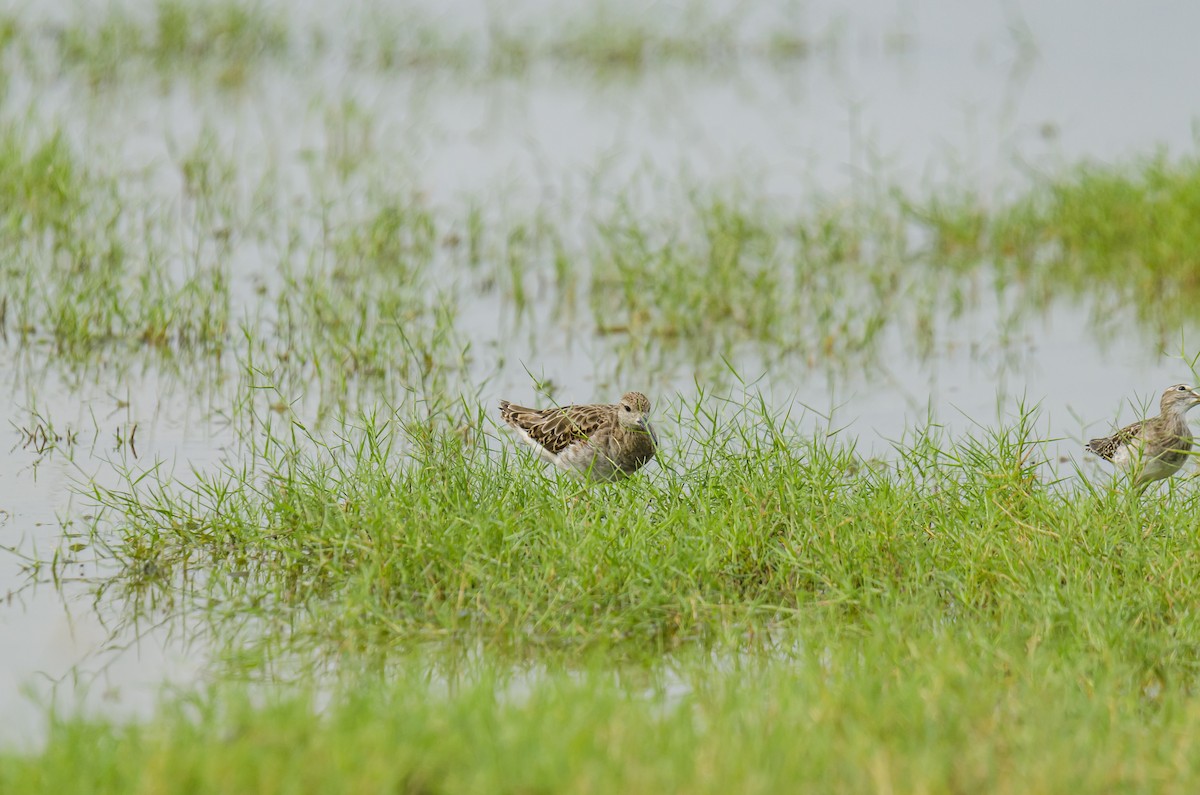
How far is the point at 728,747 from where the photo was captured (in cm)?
555

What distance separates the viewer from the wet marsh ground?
584 cm

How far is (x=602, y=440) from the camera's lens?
885 centimetres

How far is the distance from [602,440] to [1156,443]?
9.04 ft

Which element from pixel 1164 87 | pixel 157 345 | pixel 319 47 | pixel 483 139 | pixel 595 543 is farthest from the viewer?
pixel 319 47

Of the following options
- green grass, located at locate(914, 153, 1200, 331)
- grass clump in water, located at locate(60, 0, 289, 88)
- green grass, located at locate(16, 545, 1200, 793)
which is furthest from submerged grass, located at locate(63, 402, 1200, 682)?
grass clump in water, located at locate(60, 0, 289, 88)

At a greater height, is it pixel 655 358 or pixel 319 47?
pixel 319 47

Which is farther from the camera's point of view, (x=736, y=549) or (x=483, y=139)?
(x=483, y=139)

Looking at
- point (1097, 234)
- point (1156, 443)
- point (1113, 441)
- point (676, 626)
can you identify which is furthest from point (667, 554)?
point (1097, 234)

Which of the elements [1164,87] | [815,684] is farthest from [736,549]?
[1164,87]

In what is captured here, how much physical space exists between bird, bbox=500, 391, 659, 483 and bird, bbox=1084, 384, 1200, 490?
2349 millimetres

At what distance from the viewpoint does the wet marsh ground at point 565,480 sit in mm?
5840

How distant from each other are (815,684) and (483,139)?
45.4 ft

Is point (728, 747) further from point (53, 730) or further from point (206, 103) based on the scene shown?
point (206, 103)

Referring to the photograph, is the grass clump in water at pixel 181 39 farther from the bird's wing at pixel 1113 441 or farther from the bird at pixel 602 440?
the bird's wing at pixel 1113 441
